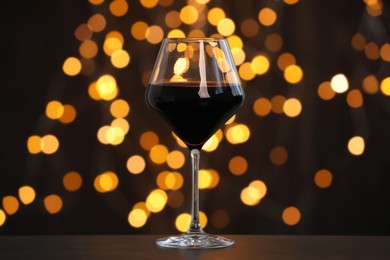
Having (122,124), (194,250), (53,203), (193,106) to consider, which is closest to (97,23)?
(122,124)

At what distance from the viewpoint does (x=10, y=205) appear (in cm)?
190

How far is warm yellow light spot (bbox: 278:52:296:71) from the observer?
1.91 m

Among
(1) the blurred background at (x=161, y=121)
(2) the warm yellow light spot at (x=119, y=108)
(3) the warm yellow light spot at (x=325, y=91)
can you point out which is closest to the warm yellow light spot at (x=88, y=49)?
(1) the blurred background at (x=161, y=121)

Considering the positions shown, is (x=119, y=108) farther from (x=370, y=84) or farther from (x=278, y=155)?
(x=370, y=84)

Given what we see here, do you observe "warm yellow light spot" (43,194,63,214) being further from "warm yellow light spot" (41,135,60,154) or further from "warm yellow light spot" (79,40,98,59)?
"warm yellow light spot" (79,40,98,59)

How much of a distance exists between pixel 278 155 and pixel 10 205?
74 cm

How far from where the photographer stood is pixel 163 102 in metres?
0.73

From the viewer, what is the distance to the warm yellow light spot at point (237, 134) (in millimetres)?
1908

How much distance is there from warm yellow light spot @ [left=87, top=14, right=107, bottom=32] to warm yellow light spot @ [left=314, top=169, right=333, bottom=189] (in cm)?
70

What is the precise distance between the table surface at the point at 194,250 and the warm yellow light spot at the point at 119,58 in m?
1.23

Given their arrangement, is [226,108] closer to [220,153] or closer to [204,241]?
[204,241]

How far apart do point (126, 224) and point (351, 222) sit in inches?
24.3

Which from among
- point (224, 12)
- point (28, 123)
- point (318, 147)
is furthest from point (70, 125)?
point (318, 147)

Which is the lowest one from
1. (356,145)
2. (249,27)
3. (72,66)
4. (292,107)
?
(356,145)
